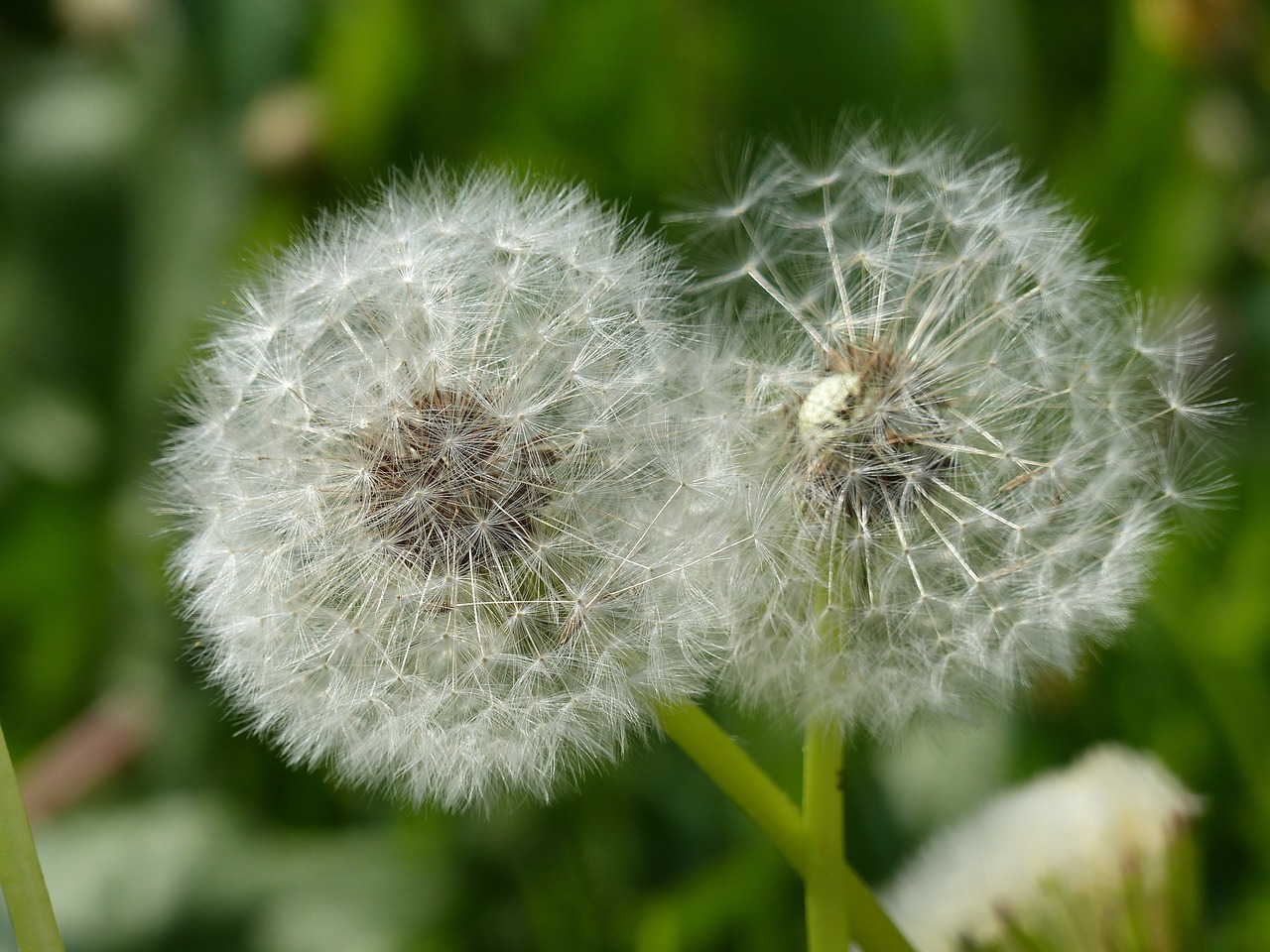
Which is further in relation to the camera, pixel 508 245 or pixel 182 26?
pixel 182 26

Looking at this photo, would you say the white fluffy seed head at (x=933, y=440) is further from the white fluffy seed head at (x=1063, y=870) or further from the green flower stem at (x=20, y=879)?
the green flower stem at (x=20, y=879)

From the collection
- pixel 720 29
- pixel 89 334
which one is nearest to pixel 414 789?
pixel 720 29

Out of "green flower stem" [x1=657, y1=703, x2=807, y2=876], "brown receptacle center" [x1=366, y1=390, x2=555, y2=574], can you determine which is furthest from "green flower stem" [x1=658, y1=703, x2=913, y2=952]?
"brown receptacle center" [x1=366, y1=390, x2=555, y2=574]

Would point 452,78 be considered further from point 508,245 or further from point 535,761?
point 535,761

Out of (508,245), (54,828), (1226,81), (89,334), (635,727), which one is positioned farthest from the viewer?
(89,334)

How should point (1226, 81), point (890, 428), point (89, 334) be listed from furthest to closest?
point (89, 334), point (1226, 81), point (890, 428)

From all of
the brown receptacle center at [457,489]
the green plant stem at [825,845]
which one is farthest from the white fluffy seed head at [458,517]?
the green plant stem at [825,845]

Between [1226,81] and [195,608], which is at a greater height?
[195,608]

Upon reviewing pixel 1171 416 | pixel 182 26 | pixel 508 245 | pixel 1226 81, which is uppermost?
pixel 182 26

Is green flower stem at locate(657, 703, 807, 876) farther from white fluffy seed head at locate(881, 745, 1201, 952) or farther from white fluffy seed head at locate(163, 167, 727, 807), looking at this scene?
white fluffy seed head at locate(881, 745, 1201, 952)
